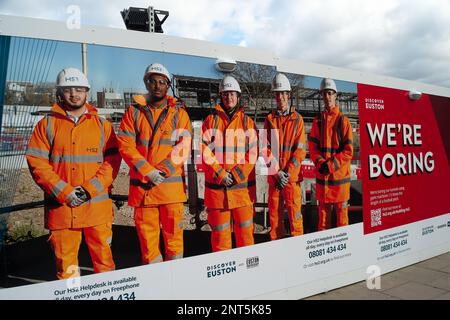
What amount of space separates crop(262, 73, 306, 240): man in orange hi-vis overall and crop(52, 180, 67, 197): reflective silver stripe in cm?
182

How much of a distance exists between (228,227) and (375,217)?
7.13 feet

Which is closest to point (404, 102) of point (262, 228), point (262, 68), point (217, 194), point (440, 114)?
A: point (440, 114)

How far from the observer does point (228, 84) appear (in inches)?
126

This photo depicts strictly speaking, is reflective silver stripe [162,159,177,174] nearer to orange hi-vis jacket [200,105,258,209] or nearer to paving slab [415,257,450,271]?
orange hi-vis jacket [200,105,258,209]

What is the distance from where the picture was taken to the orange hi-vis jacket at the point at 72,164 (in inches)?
99.2

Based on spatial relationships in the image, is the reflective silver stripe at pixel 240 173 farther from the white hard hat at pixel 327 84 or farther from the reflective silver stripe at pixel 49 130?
the reflective silver stripe at pixel 49 130

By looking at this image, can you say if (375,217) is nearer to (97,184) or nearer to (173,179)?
(173,179)

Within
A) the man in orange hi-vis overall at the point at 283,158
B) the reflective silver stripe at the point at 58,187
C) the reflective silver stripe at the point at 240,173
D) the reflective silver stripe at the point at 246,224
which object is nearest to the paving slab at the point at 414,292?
the man in orange hi-vis overall at the point at 283,158

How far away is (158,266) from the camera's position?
292 centimetres

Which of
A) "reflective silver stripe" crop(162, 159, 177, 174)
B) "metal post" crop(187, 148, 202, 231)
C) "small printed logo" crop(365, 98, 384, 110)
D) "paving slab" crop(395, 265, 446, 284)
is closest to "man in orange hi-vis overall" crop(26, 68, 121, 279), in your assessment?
"reflective silver stripe" crop(162, 159, 177, 174)

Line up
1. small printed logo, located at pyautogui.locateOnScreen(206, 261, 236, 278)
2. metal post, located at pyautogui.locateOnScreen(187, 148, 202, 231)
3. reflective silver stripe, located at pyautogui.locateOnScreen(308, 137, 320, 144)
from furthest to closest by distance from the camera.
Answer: reflective silver stripe, located at pyautogui.locateOnScreen(308, 137, 320, 144) < small printed logo, located at pyautogui.locateOnScreen(206, 261, 236, 278) < metal post, located at pyautogui.locateOnScreen(187, 148, 202, 231)

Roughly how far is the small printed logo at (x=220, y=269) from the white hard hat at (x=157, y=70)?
1.70m

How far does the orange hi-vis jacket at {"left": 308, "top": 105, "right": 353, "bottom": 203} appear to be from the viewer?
12.6 ft
